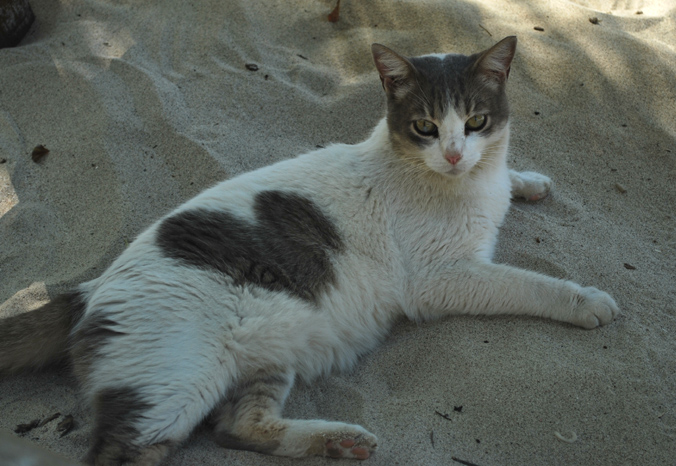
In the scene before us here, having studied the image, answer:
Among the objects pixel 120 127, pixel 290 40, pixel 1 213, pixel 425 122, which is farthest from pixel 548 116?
pixel 1 213

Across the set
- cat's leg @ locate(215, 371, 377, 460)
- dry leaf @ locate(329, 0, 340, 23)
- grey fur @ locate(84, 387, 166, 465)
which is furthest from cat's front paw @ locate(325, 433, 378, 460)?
dry leaf @ locate(329, 0, 340, 23)

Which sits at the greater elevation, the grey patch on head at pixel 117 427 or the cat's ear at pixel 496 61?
the cat's ear at pixel 496 61

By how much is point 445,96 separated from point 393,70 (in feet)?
1.20

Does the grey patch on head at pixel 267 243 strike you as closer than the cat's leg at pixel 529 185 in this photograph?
Yes

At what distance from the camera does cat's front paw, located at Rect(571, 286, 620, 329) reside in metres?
2.73

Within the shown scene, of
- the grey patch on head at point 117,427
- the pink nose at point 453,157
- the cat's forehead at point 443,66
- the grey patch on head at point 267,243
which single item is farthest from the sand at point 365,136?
the cat's forehead at point 443,66

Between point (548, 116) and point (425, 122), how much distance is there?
1.87 metres

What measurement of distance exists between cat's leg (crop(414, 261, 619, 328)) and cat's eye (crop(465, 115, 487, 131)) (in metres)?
0.74

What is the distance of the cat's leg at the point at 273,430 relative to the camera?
2.27 m

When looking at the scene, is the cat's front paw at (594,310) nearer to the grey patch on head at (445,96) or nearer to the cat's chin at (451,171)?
the cat's chin at (451,171)

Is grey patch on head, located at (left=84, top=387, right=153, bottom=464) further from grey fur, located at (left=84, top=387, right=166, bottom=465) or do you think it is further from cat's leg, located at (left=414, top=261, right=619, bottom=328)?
cat's leg, located at (left=414, top=261, right=619, bottom=328)

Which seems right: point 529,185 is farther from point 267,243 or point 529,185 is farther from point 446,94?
point 267,243

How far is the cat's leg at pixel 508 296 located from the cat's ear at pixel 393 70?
1.04m

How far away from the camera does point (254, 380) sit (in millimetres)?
2553
